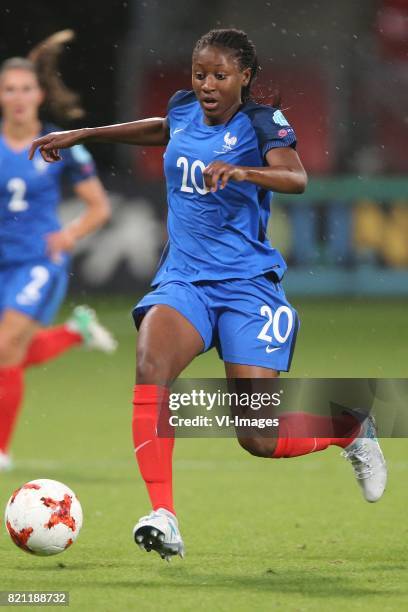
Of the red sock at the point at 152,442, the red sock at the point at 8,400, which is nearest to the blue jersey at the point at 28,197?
the red sock at the point at 8,400

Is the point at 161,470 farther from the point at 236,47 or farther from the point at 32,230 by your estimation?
the point at 32,230

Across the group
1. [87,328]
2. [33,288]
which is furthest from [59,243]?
[87,328]

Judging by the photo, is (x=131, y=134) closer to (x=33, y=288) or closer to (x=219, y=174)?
(x=219, y=174)

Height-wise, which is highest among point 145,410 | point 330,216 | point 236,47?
point 236,47

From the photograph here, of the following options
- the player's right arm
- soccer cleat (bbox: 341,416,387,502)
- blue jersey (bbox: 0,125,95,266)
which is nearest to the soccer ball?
soccer cleat (bbox: 341,416,387,502)

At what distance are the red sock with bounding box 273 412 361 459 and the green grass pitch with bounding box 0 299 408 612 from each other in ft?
1.30

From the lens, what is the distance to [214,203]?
571 cm

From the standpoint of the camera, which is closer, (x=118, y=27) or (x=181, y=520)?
(x=181, y=520)

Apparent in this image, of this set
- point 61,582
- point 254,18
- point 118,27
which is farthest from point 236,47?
point 254,18

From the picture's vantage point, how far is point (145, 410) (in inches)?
212

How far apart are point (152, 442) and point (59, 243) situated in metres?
3.35

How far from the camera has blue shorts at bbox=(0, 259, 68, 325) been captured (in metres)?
8.52

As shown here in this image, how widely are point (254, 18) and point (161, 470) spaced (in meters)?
17.4

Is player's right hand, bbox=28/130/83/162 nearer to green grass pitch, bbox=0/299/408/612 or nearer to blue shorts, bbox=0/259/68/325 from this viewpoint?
green grass pitch, bbox=0/299/408/612
